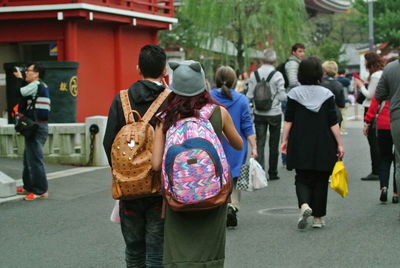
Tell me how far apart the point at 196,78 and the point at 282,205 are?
5.68 metres

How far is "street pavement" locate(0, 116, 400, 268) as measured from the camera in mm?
7371

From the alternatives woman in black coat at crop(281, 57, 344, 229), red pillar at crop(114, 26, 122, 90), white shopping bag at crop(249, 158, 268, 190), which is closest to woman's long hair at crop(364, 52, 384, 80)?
woman in black coat at crop(281, 57, 344, 229)

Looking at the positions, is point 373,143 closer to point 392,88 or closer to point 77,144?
point 392,88

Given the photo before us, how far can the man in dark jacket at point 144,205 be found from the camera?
5340 mm

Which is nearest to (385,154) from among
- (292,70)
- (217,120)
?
(292,70)

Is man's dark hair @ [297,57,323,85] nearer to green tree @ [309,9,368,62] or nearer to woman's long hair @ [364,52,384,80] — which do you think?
woman's long hair @ [364,52,384,80]

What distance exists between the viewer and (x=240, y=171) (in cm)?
891

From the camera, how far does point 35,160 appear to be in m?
11.1

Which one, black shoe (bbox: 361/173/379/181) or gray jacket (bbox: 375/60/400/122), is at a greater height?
gray jacket (bbox: 375/60/400/122)

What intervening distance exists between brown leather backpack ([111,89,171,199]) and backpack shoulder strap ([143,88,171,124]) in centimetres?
3

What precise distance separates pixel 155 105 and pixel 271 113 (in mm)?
7723

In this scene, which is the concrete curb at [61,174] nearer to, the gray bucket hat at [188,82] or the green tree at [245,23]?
the gray bucket hat at [188,82]

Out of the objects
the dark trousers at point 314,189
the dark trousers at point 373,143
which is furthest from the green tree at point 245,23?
the dark trousers at point 314,189

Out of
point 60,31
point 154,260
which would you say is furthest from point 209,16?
point 154,260
